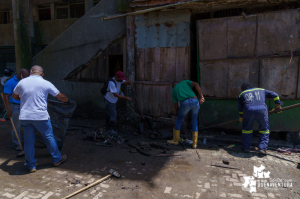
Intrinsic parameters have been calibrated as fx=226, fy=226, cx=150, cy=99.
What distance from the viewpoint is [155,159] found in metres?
4.80

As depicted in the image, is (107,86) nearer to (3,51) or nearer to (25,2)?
(25,2)

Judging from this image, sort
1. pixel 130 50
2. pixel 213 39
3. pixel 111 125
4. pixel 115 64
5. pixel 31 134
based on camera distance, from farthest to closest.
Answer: pixel 115 64
pixel 130 50
pixel 111 125
pixel 213 39
pixel 31 134

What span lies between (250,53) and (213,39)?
3.38 feet

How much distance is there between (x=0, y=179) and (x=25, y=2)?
8.09 meters

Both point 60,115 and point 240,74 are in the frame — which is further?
point 240,74

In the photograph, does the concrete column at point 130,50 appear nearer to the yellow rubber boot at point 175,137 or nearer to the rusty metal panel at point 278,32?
the yellow rubber boot at point 175,137

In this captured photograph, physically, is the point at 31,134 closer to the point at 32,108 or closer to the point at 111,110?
the point at 32,108

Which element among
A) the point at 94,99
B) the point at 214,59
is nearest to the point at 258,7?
the point at 214,59

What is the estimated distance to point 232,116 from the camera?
630cm

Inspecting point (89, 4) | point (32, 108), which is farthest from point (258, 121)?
point (89, 4)

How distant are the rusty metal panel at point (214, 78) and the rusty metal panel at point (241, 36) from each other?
1.40ft

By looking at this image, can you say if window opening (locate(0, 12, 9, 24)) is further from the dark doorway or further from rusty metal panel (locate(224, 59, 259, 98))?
rusty metal panel (locate(224, 59, 259, 98))

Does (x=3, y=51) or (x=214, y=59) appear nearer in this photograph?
(x=214, y=59)

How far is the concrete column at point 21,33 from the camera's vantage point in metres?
9.06
